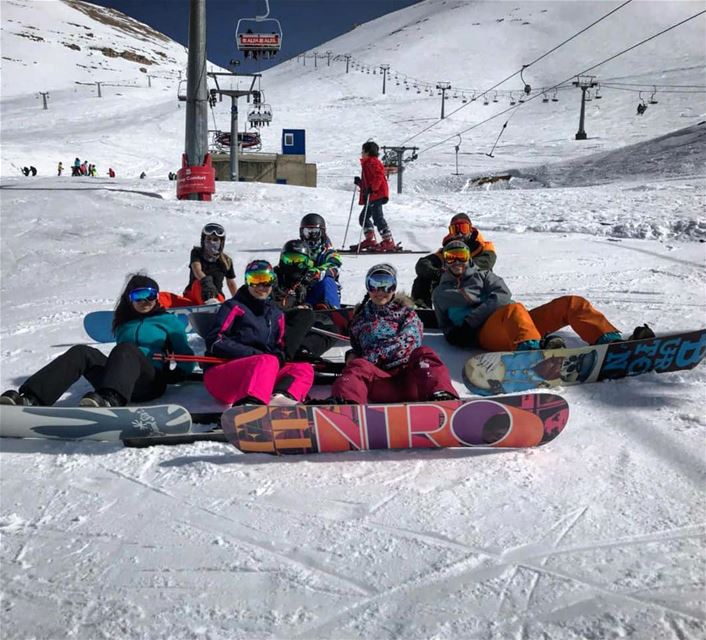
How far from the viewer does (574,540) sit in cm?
256

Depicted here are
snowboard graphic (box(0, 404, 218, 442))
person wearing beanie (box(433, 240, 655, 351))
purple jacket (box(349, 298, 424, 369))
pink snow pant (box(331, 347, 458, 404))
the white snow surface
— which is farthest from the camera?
person wearing beanie (box(433, 240, 655, 351))

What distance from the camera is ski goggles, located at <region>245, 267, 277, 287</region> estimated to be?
4223 mm

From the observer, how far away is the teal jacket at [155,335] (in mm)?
4320

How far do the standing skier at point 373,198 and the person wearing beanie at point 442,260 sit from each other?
3.68 meters

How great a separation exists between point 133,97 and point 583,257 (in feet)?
198

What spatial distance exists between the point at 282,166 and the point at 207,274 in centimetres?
2110

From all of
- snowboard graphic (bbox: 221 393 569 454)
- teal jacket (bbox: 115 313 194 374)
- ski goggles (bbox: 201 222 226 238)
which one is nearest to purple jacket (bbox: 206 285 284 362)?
teal jacket (bbox: 115 313 194 374)

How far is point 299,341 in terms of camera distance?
4.76m

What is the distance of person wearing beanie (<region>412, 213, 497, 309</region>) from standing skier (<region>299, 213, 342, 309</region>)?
922mm

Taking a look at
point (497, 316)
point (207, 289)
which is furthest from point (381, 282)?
point (207, 289)

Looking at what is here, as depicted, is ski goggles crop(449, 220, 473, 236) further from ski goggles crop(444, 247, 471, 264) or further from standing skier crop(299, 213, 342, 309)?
standing skier crop(299, 213, 342, 309)

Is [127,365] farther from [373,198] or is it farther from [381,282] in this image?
[373,198]

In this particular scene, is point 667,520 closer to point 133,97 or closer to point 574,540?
point 574,540

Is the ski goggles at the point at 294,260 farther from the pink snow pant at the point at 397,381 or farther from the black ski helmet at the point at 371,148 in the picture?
the black ski helmet at the point at 371,148
